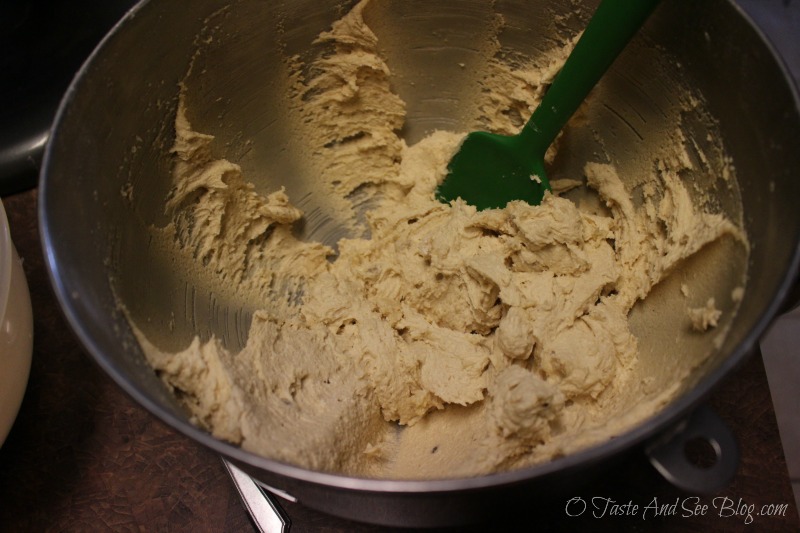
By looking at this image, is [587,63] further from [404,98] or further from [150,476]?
[150,476]

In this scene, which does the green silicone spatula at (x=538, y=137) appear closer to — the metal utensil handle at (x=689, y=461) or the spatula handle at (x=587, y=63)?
the spatula handle at (x=587, y=63)

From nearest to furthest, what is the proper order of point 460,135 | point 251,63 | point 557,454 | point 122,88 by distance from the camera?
point 557,454 < point 122,88 < point 251,63 < point 460,135

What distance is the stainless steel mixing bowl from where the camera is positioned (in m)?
0.67

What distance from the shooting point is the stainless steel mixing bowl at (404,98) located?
0.67m

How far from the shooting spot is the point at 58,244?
73 centimetres

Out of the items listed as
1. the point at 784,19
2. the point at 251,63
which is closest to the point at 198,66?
the point at 251,63

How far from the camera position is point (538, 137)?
1.10 meters

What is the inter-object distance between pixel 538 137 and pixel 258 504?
857 mm

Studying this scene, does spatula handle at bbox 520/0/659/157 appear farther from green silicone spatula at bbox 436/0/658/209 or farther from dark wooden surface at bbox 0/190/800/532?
dark wooden surface at bbox 0/190/800/532

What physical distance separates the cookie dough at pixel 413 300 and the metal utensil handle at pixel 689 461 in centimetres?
6

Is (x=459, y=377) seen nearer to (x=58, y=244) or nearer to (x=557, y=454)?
(x=557, y=454)

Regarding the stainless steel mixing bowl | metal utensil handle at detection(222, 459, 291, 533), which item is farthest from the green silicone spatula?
metal utensil handle at detection(222, 459, 291, 533)

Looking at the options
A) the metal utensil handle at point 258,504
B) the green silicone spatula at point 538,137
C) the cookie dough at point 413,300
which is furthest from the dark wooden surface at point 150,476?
the green silicone spatula at point 538,137

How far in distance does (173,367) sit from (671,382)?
0.72 m
